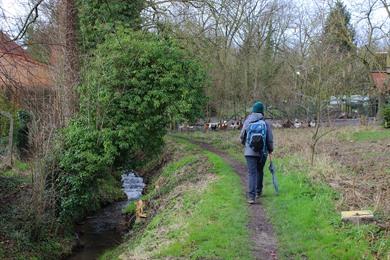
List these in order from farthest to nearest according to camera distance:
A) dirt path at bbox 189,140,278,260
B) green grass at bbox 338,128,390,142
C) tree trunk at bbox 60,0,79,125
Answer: green grass at bbox 338,128,390,142 → tree trunk at bbox 60,0,79,125 → dirt path at bbox 189,140,278,260

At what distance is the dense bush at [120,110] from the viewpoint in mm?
16203

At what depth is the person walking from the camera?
1138cm

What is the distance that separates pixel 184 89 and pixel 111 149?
376cm

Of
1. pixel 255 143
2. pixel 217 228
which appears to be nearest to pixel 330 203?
pixel 255 143

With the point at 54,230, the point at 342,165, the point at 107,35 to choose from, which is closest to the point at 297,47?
the point at 107,35

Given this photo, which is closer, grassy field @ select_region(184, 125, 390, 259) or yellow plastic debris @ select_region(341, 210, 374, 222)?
grassy field @ select_region(184, 125, 390, 259)

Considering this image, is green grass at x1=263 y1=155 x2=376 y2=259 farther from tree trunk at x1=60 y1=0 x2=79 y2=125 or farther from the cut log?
tree trunk at x1=60 y1=0 x2=79 y2=125

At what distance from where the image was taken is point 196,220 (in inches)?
433

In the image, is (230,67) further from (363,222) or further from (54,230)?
(363,222)

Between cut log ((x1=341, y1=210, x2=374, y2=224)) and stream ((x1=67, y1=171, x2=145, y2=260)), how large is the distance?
8102 mm

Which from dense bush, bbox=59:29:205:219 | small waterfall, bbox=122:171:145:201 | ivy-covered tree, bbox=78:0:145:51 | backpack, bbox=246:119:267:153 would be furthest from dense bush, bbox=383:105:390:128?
backpack, bbox=246:119:267:153

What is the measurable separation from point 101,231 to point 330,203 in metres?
9.44

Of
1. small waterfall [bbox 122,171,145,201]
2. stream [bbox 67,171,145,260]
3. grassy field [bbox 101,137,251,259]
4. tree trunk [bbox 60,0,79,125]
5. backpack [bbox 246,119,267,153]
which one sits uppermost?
tree trunk [bbox 60,0,79,125]

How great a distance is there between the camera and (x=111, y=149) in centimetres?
1645
